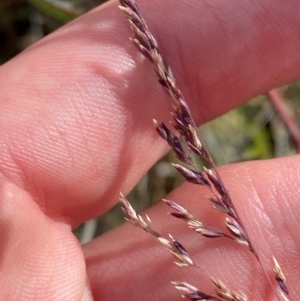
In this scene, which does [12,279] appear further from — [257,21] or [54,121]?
[257,21]

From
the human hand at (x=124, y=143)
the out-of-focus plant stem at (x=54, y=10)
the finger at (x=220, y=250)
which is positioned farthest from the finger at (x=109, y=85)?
the out-of-focus plant stem at (x=54, y=10)

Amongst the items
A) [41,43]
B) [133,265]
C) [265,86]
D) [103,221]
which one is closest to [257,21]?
[265,86]

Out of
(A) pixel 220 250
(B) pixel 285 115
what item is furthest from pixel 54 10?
(A) pixel 220 250

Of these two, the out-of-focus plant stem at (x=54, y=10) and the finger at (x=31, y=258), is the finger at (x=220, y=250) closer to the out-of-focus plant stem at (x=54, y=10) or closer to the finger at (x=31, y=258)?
the finger at (x=31, y=258)

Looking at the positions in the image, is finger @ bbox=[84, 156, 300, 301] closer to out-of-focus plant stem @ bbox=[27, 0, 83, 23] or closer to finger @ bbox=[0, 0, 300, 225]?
finger @ bbox=[0, 0, 300, 225]

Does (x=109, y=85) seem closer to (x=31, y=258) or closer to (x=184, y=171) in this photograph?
(x=184, y=171)

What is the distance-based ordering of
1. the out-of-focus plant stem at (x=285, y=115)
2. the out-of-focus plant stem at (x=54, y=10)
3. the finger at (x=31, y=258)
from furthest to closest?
the out-of-focus plant stem at (x=285, y=115) → the out-of-focus plant stem at (x=54, y=10) → the finger at (x=31, y=258)
